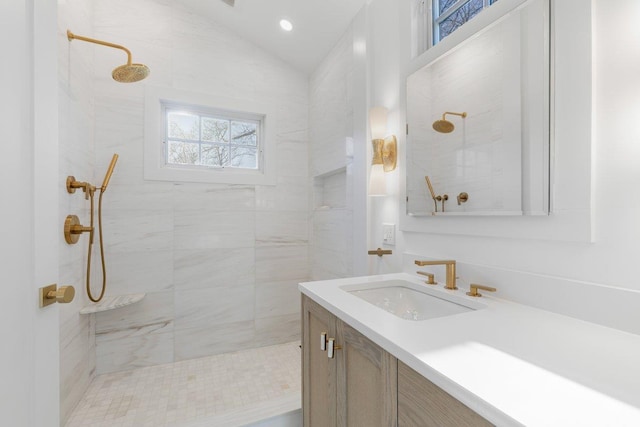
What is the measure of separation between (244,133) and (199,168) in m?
0.50

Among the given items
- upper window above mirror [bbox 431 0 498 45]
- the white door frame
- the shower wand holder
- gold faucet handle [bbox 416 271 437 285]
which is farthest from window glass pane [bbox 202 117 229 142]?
gold faucet handle [bbox 416 271 437 285]

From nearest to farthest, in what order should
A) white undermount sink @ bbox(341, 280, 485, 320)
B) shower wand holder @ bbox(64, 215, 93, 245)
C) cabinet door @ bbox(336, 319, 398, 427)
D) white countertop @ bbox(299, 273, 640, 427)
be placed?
white countertop @ bbox(299, 273, 640, 427) → cabinet door @ bbox(336, 319, 398, 427) → white undermount sink @ bbox(341, 280, 485, 320) → shower wand holder @ bbox(64, 215, 93, 245)

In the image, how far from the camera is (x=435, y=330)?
27.2 inches

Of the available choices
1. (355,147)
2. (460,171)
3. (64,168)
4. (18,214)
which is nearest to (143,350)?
(64,168)

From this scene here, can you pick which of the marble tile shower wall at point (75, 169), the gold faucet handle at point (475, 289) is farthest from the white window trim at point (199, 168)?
the gold faucet handle at point (475, 289)

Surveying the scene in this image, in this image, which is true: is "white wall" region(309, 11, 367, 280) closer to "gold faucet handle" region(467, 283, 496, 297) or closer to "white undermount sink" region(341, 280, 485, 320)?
"white undermount sink" region(341, 280, 485, 320)

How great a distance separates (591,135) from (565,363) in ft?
1.97

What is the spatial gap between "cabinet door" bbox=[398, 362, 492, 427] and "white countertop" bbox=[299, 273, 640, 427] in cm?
3

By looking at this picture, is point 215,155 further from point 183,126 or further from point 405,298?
point 405,298

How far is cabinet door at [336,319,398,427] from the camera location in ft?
2.22

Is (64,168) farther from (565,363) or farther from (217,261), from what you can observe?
(565,363)

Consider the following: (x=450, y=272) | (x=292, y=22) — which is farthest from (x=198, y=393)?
(x=292, y=22)

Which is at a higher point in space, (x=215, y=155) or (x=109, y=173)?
(x=215, y=155)

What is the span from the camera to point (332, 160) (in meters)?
2.19
